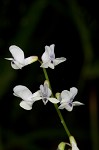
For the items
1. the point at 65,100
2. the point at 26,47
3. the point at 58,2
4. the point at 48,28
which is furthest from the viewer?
the point at 48,28

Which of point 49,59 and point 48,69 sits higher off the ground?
point 48,69

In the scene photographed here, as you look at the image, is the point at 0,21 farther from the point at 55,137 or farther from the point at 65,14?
the point at 55,137

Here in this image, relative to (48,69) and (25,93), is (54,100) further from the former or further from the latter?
(48,69)

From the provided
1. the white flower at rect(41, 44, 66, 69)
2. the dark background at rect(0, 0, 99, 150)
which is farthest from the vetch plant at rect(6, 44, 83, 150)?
the dark background at rect(0, 0, 99, 150)

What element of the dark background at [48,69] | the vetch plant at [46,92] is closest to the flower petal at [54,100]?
the vetch plant at [46,92]

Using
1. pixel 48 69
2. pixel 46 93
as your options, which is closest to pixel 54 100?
pixel 46 93

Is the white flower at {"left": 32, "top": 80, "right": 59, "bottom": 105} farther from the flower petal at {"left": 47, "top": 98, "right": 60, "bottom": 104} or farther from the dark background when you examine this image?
the dark background

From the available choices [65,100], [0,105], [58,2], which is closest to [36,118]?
[0,105]

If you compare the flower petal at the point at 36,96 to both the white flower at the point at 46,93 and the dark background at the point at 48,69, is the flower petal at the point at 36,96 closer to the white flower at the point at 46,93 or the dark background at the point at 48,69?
the white flower at the point at 46,93

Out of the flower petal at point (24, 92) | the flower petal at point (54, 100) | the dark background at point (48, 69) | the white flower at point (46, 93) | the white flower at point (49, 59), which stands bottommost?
the flower petal at point (54, 100)
